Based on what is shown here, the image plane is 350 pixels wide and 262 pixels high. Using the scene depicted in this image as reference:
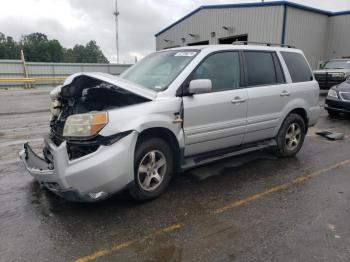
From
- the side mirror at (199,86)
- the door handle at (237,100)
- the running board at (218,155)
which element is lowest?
the running board at (218,155)

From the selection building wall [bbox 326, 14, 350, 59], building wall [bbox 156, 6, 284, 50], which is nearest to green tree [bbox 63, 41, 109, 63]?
building wall [bbox 156, 6, 284, 50]

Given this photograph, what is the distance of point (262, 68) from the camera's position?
16.8 ft

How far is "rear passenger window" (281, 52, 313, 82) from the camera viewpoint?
5.58 m

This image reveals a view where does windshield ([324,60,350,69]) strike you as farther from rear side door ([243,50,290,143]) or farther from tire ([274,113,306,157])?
rear side door ([243,50,290,143])

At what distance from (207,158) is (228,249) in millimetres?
1665

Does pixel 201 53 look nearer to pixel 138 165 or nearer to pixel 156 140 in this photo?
pixel 156 140

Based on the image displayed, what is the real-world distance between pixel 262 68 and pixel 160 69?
1.65m

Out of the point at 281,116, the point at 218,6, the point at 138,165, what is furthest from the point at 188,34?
the point at 138,165

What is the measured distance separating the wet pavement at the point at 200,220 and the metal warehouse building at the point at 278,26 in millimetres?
17602

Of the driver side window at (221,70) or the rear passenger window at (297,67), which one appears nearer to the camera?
the driver side window at (221,70)

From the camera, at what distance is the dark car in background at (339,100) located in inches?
378

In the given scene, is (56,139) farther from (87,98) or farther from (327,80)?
(327,80)

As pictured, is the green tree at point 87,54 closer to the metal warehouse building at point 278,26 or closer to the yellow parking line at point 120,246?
the metal warehouse building at point 278,26

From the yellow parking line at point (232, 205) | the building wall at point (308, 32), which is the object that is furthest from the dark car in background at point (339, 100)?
the building wall at point (308, 32)
